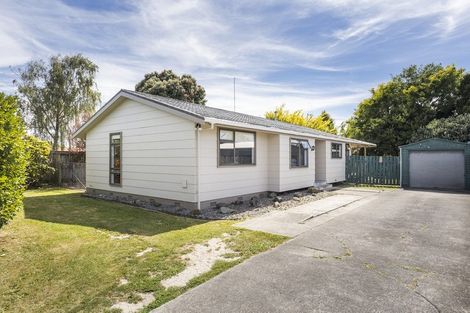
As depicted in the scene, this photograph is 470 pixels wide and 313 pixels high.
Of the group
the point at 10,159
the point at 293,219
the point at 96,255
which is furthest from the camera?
the point at 293,219

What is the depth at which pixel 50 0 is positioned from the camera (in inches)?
333

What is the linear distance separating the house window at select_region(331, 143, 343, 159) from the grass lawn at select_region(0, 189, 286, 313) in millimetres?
11453

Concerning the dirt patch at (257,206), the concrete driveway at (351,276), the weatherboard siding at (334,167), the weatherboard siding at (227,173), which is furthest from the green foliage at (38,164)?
the weatherboard siding at (334,167)

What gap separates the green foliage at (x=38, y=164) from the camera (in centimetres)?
1412

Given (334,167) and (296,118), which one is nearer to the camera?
(334,167)

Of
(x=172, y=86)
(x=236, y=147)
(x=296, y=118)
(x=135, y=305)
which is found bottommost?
(x=135, y=305)

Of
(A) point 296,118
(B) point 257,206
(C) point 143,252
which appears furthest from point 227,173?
(A) point 296,118

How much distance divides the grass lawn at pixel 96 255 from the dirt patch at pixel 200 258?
121mm

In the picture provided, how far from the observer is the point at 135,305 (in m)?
3.22

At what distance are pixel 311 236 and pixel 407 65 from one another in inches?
1077

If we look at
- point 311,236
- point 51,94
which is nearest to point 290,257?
point 311,236

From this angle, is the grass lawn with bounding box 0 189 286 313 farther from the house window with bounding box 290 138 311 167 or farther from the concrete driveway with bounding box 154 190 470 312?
the house window with bounding box 290 138 311 167

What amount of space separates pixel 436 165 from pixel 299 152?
28.1ft

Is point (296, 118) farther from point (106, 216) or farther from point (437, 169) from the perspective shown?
point (106, 216)
